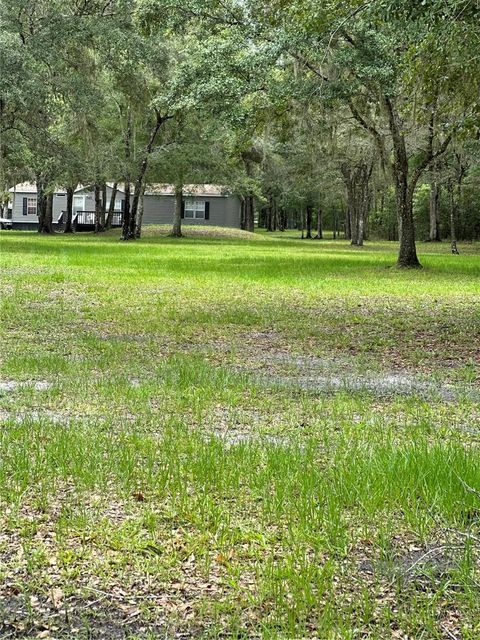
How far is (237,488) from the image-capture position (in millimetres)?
3547

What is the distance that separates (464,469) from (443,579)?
1.10 m

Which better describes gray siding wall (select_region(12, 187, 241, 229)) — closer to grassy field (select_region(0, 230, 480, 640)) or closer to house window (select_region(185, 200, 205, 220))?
house window (select_region(185, 200, 205, 220))

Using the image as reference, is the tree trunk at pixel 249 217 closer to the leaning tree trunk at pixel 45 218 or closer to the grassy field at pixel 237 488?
the leaning tree trunk at pixel 45 218

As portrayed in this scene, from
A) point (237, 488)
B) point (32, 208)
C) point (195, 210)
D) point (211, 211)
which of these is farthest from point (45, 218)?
point (237, 488)

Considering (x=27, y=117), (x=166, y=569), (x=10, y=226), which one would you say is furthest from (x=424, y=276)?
(x=10, y=226)

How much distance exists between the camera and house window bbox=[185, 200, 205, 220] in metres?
58.8

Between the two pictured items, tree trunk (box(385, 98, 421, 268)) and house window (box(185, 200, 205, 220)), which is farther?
house window (box(185, 200, 205, 220))

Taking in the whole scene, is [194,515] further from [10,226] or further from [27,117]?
[10,226]

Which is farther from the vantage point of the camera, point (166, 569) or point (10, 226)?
point (10, 226)

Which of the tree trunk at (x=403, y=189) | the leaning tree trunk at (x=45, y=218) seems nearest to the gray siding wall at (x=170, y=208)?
the leaning tree trunk at (x=45, y=218)

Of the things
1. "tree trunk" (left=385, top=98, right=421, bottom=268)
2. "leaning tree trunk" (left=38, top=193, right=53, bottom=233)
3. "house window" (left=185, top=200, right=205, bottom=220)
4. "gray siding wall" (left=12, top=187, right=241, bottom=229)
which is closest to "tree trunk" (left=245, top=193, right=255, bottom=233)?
"gray siding wall" (left=12, top=187, right=241, bottom=229)

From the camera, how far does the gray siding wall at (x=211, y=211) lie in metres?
57.7

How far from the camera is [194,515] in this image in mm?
3244

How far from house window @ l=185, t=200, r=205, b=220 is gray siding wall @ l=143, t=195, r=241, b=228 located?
0.32m
